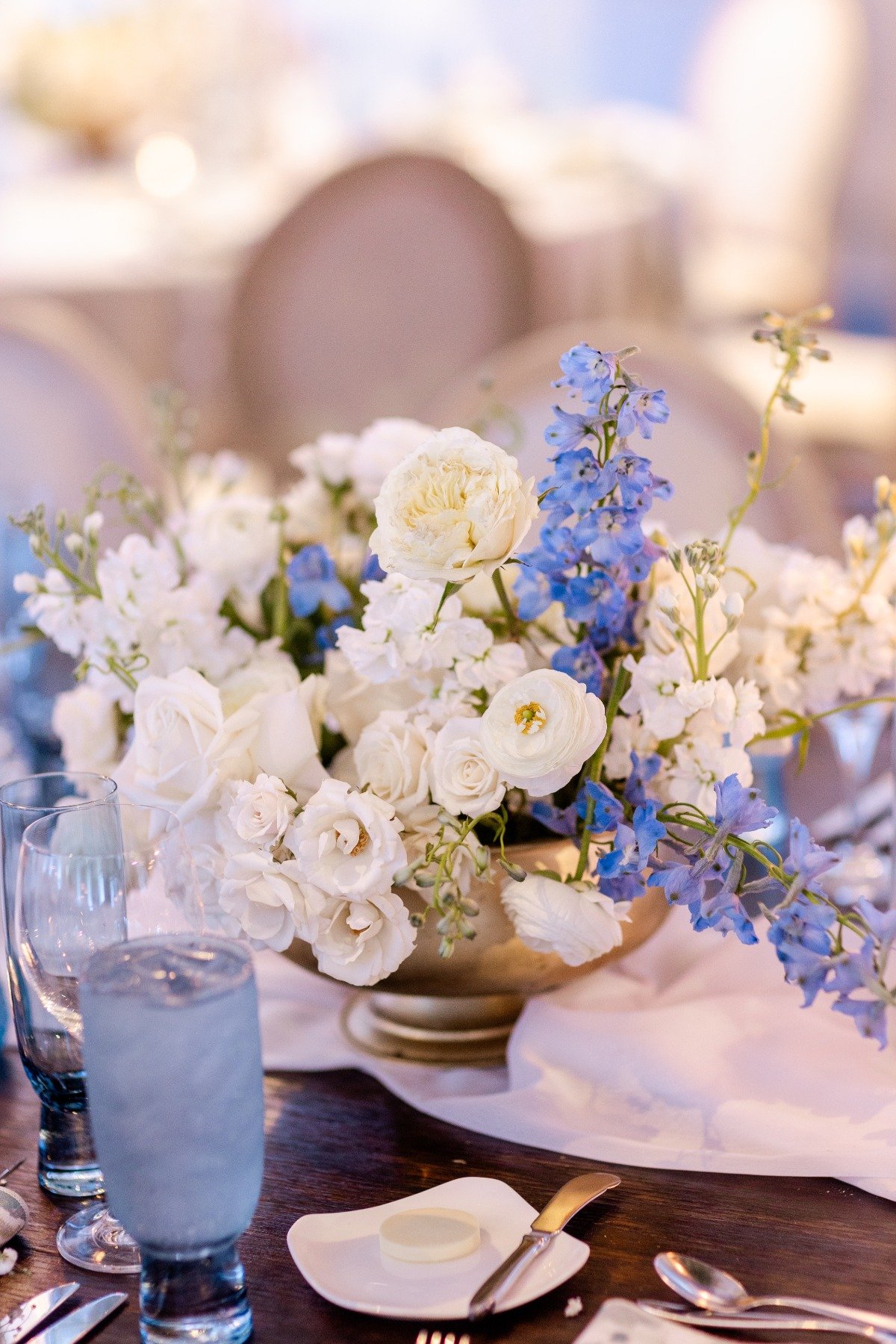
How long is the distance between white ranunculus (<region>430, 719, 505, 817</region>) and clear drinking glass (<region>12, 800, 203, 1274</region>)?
0.13m

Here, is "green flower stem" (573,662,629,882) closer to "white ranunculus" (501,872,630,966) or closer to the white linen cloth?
"white ranunculus" (501,872,630,966)

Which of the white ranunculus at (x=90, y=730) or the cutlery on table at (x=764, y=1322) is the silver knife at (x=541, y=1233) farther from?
the white ranunculus at (x=90, y=730)

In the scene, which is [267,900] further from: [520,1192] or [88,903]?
[520,1192]

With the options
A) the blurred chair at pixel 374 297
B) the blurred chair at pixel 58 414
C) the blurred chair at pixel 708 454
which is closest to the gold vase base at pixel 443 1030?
the blurred chair at pixel 708 454

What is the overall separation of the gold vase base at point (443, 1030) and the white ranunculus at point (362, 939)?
0.43 feet

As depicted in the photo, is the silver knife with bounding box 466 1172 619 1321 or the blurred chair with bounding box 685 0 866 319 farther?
the blurred chair with bounding box 685 0 866 319

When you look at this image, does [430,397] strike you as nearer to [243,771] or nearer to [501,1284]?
[243,771]

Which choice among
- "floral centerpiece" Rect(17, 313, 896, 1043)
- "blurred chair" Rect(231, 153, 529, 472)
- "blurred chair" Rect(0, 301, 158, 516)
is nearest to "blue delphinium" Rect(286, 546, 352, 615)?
"floral centerpiece" Rect(17, 313, 896, 1043)

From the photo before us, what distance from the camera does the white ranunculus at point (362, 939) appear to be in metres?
0.77

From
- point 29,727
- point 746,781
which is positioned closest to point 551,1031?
point 746,781

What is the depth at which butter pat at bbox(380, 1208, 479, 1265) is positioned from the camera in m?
0.68

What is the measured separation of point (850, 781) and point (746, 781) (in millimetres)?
416

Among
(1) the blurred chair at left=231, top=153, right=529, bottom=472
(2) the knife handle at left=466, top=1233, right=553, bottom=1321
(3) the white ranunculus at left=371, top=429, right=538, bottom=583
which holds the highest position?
(1) the blurred chair at left=231, top=153, right=529, bottom=472

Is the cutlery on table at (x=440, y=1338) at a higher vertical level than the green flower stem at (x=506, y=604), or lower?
lower
